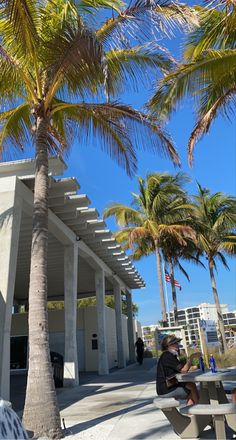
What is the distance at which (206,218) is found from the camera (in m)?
27.5

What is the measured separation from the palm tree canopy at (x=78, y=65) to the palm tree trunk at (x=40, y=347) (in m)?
1.91

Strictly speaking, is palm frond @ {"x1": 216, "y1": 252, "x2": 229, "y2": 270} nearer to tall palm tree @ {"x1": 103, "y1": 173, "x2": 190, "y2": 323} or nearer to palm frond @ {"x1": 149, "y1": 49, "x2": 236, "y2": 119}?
tall palm tree @ {"x1": 103, "y1": 173, "x2": 190, "y2": 323}

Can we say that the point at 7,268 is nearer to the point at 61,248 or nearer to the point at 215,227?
the point at 61,248

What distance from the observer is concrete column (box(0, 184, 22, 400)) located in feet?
28.8

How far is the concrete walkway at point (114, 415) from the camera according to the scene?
6.79 metres

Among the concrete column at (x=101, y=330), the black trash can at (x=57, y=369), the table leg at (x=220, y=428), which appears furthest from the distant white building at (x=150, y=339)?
the table leg at (x=220, y=428)

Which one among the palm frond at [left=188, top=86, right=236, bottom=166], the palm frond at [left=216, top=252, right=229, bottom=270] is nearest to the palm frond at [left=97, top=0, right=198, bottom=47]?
the palm frond at [left=188, top=86, right=236, bottom=166]

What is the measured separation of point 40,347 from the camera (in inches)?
285

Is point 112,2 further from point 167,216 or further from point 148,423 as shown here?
point 167,216

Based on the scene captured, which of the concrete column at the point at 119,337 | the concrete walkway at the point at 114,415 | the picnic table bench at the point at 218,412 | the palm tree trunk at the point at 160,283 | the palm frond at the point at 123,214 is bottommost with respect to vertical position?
the concrete walkway at the point at 114,415

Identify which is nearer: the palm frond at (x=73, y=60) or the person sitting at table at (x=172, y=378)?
the person sitting at table at (x=172, y=378)

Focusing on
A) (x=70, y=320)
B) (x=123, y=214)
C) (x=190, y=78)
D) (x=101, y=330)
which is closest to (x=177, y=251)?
(x=123, y=214)

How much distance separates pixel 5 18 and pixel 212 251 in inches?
852

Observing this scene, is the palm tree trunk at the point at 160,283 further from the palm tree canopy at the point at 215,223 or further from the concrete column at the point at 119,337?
the palm tree canopy at the point at 215,223
